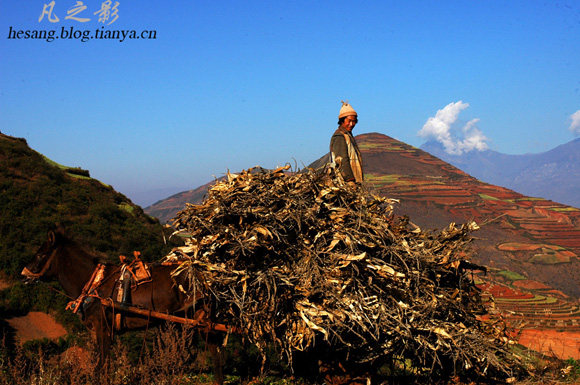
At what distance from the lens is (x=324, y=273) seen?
4410 millimetres

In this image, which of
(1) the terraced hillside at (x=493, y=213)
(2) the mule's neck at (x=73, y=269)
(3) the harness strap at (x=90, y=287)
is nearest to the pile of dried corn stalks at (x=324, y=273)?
(3) the harness strap at (x=90, y=287)

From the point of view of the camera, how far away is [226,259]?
186 inches

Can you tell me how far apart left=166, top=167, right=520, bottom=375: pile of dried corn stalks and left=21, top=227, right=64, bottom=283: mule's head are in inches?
85.2

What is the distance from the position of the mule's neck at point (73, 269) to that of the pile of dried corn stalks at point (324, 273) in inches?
75.3

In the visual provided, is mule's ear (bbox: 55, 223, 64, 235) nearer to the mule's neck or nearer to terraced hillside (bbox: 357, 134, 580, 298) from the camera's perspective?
the mule's neck

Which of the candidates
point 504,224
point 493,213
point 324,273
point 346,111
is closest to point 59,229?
point 324,273

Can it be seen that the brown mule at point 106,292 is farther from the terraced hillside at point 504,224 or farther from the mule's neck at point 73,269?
the terraced hillside at point 504,224

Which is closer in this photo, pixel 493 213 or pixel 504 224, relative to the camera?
pixel 504 224

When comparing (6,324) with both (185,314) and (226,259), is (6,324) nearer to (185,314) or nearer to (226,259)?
(185,314)

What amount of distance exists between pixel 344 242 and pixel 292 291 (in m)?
0.80

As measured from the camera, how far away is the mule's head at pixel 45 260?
562 cm

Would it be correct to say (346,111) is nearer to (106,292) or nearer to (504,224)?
(106,292)

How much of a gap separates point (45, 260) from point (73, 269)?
1.33 ft

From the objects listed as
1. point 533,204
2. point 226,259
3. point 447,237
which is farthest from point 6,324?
point 533,204
